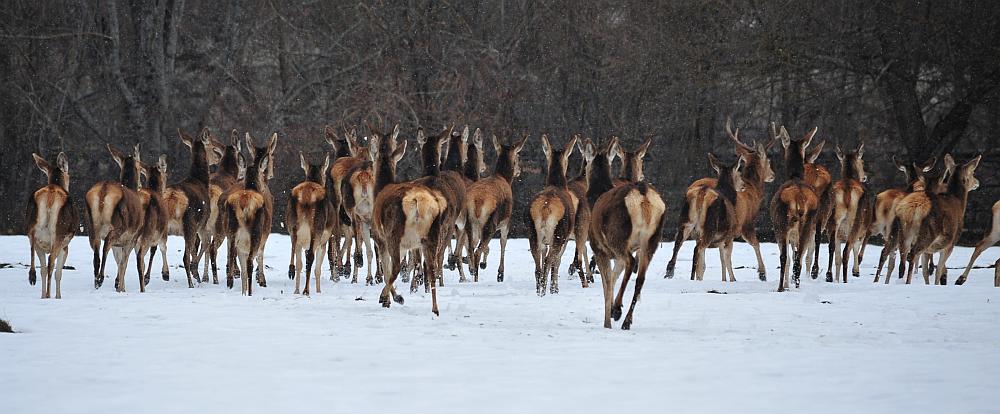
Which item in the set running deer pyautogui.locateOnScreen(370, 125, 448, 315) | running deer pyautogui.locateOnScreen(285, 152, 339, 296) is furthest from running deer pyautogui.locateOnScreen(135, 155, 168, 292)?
running deer pyautogui.locateOnScreen(370, 125, 448, 315)

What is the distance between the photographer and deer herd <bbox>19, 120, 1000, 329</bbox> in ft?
42.0

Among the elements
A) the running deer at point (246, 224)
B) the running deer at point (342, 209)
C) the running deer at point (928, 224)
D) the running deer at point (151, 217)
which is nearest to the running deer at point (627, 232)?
the running deer at point (246, 224)

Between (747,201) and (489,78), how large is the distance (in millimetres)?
15208

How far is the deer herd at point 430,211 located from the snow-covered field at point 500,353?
2.57ft

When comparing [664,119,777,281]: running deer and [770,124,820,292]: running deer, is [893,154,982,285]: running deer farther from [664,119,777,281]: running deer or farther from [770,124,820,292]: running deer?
[664,119,777,281]: running deer

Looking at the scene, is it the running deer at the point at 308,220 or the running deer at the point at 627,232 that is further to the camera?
the running deer at the point at 308,220

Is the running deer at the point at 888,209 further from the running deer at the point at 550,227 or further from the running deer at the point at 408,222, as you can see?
the running deer at the point at 408,222

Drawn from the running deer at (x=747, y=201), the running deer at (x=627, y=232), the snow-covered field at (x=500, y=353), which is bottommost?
the snow-covered field at (x=500, y=353)

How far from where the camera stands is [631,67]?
30.2m

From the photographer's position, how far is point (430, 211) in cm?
1118

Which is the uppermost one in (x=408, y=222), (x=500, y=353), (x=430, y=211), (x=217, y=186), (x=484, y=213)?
(x=217, y=186)

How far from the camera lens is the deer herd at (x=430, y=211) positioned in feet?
42.0

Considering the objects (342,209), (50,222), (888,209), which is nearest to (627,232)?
(342,209)

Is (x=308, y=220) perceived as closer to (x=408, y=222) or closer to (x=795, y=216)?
(x=408, y=222)
